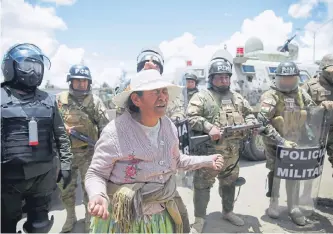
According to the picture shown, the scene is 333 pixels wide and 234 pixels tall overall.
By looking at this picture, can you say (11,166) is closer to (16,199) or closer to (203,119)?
(16,199)

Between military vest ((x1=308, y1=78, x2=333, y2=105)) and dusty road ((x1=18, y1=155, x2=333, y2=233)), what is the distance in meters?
1.54

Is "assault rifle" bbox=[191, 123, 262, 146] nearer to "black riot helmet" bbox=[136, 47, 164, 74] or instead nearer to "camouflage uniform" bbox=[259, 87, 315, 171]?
"camouflage uniform" bbox=[259, 87, 315, 171]

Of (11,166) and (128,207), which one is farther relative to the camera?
(11,166)

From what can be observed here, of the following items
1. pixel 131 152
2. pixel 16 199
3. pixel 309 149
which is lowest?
pixel 16 199

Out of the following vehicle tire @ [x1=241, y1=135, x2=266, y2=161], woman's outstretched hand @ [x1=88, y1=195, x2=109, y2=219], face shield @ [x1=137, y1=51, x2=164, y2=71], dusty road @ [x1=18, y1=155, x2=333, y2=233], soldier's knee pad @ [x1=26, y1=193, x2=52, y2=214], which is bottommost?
dusty road @ [x1=18, y1=155, x2=333, y2=233]

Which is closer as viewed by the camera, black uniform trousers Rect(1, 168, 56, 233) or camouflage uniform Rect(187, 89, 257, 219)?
black uniform trousers Rect(1, 168, 56, 233)

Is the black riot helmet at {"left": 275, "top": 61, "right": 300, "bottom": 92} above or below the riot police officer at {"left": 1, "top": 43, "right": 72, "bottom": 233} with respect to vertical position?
above

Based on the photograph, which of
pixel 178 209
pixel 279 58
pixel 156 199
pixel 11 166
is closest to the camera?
pixel 156 199

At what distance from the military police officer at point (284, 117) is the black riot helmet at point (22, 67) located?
263 cm

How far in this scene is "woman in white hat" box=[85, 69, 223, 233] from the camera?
67.0 inches

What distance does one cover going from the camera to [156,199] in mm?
1820

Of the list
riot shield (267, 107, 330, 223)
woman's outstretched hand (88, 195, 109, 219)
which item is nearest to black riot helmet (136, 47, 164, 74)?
riot shield (267, 107, 330, 223)

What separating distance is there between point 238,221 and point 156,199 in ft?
7.70

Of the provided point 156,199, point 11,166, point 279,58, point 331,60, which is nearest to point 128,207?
point 156,199
